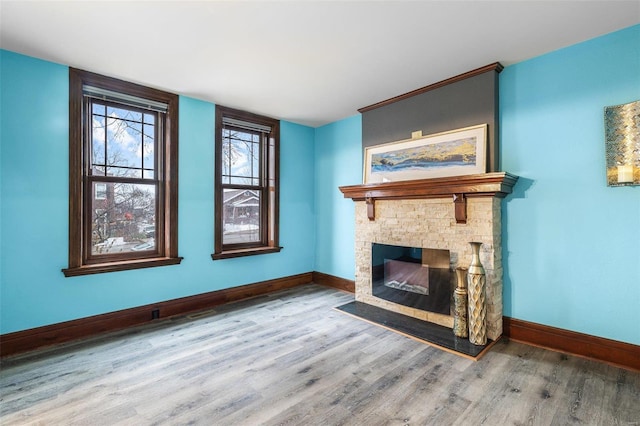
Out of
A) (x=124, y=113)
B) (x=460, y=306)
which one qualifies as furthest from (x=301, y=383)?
(x=124, y=113)

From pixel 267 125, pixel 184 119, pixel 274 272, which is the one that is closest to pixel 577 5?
pixel 267 125

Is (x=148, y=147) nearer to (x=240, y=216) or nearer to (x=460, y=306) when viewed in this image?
(x=240, y=216)

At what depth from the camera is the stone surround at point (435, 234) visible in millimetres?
2816

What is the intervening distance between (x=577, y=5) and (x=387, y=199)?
2.31 meters

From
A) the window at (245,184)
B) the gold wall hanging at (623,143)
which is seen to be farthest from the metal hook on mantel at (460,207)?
the window at (245,184)

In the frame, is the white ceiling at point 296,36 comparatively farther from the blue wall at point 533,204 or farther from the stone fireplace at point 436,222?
the stone fireplace at point 436,222

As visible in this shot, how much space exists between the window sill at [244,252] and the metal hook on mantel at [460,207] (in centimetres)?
263

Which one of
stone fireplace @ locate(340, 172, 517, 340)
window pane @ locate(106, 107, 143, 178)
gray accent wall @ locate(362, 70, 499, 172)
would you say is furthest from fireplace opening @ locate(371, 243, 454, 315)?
window pane @ locate(106, 107, 143, 178)

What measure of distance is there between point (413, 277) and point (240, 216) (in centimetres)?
257

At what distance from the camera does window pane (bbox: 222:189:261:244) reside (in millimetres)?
4160

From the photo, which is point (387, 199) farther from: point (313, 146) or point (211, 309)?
point (211, 309)

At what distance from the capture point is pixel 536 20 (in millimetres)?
2203

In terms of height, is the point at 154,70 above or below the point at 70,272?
above

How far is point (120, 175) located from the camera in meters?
3.27
